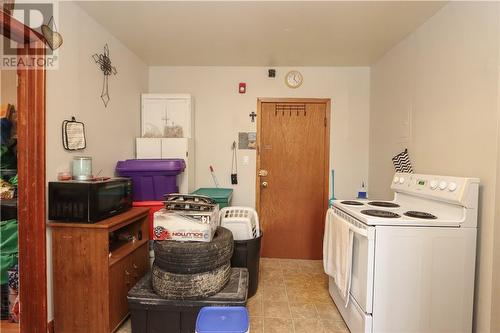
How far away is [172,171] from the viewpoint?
2.55 m

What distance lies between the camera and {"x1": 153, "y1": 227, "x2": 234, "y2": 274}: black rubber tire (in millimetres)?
1744

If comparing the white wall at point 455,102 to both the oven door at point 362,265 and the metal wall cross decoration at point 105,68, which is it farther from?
the metal wall cross decoration at point 105,68

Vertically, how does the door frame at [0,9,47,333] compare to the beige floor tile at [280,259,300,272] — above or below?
above

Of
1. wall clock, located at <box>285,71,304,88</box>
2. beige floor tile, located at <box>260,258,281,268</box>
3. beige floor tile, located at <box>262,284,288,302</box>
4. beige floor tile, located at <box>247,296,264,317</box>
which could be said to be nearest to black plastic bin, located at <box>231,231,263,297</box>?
beige floor tile, located at <box>247,296,264,317</box>

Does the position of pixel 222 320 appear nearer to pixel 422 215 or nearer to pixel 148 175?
pixel 422 215

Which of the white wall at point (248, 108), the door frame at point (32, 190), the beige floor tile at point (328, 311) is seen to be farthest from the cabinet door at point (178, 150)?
the beige floor tile at point (328, 311)

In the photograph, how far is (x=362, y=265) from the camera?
1635 mm

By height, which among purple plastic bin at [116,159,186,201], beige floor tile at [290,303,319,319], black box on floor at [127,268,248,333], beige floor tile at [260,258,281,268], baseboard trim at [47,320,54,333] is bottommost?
beige floor tile at [260,258,281,268]

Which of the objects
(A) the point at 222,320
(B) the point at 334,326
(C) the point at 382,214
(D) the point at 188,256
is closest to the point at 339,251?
(C) the point at 382,214

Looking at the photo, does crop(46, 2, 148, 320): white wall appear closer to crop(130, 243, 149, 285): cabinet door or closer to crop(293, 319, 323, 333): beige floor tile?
crop(130, 243, 149, 285): cabinet door

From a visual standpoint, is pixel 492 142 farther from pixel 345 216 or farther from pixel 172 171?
pixel 172 171

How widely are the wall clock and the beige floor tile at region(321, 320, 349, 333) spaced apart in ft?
8.37

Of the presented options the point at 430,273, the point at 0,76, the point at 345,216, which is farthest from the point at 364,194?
the point at 0,76

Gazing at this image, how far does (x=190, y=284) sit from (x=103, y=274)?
0.59 m
